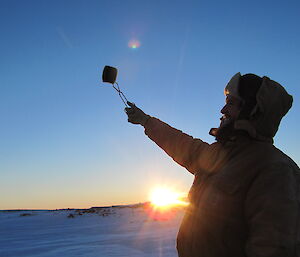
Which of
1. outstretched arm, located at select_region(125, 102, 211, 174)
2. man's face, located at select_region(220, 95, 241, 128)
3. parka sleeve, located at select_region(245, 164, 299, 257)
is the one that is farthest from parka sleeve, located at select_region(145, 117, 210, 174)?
parka sleeve, located at select_region(245, 164, 299, 257)

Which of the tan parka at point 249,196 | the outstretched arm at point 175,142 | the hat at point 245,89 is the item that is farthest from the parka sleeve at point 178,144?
the hat at point 245,89

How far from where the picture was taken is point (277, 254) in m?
1.48

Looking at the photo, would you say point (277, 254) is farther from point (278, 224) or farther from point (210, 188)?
point (210, 188)

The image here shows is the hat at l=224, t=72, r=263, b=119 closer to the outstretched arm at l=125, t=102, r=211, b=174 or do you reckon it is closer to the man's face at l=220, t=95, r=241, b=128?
the man's face at l=220, t=95, r=241, b=128

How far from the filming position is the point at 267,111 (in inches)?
71.9

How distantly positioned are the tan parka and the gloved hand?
82 centimetres

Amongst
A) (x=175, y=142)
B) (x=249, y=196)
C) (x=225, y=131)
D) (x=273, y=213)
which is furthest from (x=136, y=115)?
(x=273, y=213)

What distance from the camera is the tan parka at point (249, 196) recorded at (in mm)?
1522

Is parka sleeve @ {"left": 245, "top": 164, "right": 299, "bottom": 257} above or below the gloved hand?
below

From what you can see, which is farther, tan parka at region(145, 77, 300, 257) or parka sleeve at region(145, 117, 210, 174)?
parka sleeve at region(145, 117, 210, 174)

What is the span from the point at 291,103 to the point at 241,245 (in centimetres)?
87

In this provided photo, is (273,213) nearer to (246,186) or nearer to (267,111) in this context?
(246,186)

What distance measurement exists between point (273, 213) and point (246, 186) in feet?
0.77

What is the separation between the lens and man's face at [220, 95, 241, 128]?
204cm
